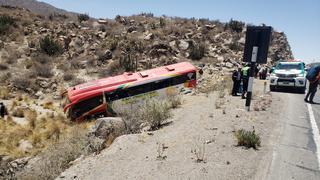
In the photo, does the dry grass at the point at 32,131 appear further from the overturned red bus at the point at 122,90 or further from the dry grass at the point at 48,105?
the dry grass at the point at 48,105

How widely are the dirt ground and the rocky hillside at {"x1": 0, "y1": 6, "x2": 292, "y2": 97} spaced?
20.0 meters

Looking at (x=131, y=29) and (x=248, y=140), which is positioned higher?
(x=131, y=29)

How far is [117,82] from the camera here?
20688 millimetres

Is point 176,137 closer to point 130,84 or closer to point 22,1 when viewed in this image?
point 130,84

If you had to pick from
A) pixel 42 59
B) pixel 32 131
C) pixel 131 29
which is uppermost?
pixel 131 29

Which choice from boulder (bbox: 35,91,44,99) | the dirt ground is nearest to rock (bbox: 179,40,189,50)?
boulder (bbox: 35,91,44,99)

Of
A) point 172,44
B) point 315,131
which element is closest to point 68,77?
point 172,44

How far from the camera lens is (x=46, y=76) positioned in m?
31.1

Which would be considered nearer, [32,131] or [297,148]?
[297,148]

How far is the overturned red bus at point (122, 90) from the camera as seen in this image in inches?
766

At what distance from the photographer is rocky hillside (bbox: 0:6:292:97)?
3134cm

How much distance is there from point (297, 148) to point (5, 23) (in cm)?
3912

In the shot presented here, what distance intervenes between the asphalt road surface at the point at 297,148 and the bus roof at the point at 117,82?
920 centimetres

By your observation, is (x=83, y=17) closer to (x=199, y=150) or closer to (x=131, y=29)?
(x=131, y=29)
